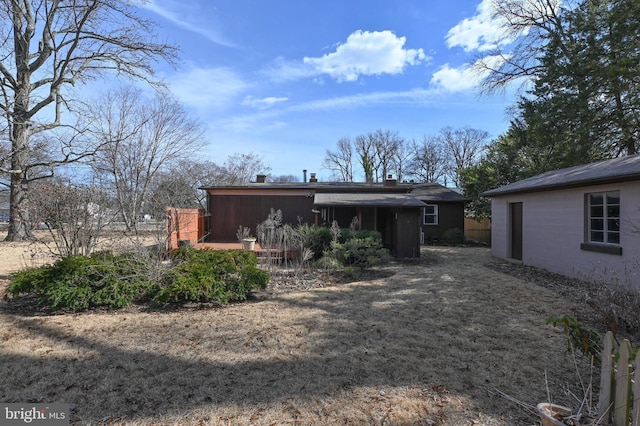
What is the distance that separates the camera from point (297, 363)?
11.4 ft

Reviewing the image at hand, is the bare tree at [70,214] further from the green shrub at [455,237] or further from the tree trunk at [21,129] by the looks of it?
the green shrub at [455,237]

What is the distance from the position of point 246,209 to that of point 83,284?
36.2 ft

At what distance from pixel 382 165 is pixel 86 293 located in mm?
37638

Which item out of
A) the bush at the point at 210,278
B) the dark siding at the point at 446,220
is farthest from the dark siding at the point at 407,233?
the dark siding at the point at 446,220

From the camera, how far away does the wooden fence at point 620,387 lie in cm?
203

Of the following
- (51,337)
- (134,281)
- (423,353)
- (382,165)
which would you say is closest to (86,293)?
(134,281)

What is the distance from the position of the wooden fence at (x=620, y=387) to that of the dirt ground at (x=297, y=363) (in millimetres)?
439

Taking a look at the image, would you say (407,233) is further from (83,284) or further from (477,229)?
(477,229)

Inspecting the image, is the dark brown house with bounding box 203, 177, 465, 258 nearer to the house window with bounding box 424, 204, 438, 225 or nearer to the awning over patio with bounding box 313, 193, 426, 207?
the awning over patio with bounding box 313, 193, 426, 207

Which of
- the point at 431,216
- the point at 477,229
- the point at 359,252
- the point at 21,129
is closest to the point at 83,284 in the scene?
the point at 359,252

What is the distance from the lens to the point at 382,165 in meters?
40.2

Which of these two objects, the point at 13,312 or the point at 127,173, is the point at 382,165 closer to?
the point at 127,173

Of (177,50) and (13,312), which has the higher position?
(177,50)

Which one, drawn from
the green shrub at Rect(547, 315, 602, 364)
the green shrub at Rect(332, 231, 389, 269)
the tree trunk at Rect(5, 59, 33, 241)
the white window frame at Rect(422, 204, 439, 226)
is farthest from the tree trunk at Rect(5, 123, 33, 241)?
the white window frame at Rect(422, 204, 439, 226)
